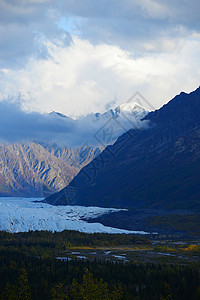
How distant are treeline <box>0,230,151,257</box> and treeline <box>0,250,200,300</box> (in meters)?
17.5

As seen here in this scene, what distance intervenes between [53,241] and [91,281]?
2514 inches

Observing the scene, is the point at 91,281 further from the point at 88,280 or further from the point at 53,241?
the point at 53,241

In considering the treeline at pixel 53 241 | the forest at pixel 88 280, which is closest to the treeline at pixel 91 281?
the forest at pixel 88 280

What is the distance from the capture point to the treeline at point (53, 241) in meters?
85.4

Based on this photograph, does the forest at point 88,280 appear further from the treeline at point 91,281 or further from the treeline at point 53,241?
the treeline at point 53,241

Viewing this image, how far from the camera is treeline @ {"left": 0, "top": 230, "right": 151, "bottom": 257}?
85.4 metres

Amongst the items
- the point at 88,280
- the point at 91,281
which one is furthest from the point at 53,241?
the point at 91,281

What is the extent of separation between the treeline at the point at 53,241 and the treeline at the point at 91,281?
1750 cm

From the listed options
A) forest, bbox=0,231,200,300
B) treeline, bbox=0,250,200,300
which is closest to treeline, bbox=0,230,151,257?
forest, bbox=0,231,200,300

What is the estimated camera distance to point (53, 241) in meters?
100

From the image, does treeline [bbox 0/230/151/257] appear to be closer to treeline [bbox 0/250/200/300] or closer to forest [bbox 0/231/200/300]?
forest [bbox 0/231/200/300]

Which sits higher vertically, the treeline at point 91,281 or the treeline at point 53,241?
the treeline at point 53,241

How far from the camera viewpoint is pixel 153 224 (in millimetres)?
177000

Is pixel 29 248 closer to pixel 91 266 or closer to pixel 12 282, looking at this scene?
pixel 91 266
